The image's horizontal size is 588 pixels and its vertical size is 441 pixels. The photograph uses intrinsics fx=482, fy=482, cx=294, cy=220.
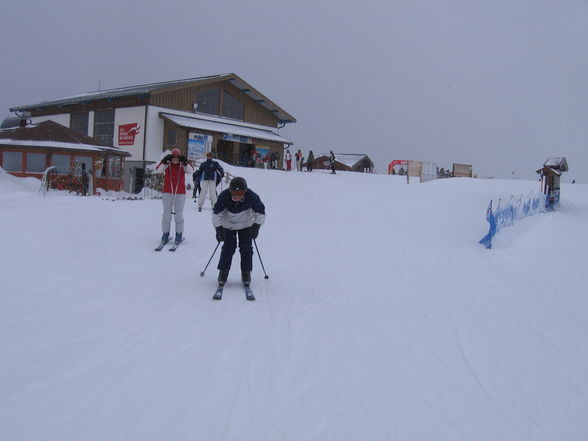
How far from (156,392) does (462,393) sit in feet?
7.64

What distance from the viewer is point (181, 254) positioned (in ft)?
29.2

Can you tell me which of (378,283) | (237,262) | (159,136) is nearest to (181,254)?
(237,262)

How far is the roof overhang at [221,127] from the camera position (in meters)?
26.4

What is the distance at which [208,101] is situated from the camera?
2959 cm

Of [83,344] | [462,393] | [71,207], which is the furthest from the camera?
[71,207]

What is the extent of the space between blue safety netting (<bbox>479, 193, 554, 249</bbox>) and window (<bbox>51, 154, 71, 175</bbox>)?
17085mm

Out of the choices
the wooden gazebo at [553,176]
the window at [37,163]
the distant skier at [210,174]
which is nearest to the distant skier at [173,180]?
the distant skier at [210,174]

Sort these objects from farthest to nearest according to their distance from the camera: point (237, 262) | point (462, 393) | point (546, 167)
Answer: point (546, 167) → point (237, 262) → point (462, 393)

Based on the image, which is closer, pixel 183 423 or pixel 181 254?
pixel 183 423

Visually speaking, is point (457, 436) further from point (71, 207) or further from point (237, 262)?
point (71, 207)

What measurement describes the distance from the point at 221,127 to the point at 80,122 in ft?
29.3

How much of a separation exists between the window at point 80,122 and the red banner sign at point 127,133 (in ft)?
11.0

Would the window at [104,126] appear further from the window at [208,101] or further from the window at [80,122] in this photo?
the window at [208,101]

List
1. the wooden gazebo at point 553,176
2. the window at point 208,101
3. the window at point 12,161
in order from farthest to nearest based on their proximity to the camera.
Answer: the window at point 208,101
the window at point 12,161
the wooden gazebo at point 553,176
